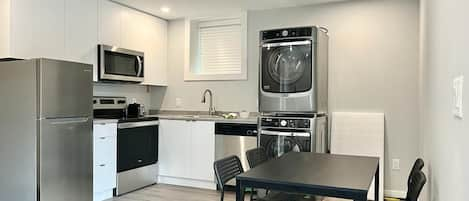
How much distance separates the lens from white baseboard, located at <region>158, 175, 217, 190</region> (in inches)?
181

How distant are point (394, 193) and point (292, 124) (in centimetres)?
146

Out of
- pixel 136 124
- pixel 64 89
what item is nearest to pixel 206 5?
pixel 136 124

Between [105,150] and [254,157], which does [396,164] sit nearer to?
[254,157]

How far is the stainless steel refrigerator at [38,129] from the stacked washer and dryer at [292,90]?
2.02m

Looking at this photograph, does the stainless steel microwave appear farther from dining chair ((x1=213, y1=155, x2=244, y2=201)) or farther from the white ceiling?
dining chair ((x1=213, y1=155, x2=244, y2=201))

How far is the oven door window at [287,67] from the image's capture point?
13.3 feet

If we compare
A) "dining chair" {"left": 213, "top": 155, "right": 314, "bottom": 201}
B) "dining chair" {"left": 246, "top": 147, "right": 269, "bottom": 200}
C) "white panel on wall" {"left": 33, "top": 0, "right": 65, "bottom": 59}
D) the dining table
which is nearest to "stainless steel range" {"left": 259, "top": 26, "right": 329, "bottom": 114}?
"dining chair" {"left": 246, "top": 147, "right": 269, "bottom": 200}

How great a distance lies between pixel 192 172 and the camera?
465cm

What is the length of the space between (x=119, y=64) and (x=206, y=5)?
1.31 metres

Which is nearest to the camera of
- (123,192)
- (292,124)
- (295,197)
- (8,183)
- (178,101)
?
(295,197)

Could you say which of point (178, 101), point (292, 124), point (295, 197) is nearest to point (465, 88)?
point (295, 197)

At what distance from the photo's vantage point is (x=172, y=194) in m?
4.33

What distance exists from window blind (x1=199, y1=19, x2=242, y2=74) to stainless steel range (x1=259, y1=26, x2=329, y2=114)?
0.91 m

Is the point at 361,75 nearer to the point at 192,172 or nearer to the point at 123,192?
the point at 192,172
